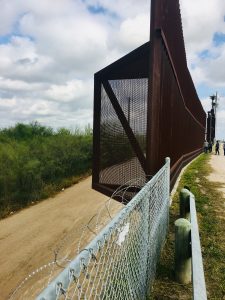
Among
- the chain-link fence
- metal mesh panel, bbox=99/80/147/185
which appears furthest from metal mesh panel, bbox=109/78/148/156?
the chain-link fence

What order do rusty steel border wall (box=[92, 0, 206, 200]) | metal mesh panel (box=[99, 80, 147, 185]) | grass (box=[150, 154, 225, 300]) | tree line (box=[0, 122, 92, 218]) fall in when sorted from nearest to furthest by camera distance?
grass (box=[150, 154, 225, 300]), rusty steel border wall (box=[92, 0, 206, 200]), metal mesh panel (box=[99, 80, 147, 185]), tree line (box=[0, 122, 92, 218])

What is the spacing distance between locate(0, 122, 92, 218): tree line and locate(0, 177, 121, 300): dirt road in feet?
3.77

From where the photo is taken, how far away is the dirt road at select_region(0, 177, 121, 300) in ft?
32.0

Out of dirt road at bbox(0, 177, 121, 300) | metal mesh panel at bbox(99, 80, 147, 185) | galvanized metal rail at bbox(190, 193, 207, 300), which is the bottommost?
dirt road at bbox(0, 177, 121, 300)

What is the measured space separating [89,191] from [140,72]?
13.2 metres

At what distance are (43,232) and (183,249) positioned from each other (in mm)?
9201

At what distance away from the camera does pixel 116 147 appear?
7.59 meters

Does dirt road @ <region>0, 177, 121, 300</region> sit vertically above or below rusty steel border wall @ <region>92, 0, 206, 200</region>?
below

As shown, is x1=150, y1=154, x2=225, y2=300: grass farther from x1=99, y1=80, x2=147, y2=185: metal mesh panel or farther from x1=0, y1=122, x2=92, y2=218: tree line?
x1=0, y1=122, x2=92, y2=218: tree line

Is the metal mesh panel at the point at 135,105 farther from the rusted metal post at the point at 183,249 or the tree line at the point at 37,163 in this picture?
the tree line at the point at 37,163

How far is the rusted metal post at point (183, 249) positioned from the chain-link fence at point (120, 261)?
0.27 meters

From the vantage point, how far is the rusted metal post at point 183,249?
14.6 ft

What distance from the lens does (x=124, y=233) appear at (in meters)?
2.88

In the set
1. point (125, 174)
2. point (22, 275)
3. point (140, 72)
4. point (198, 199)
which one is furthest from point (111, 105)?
point (22, 275)
